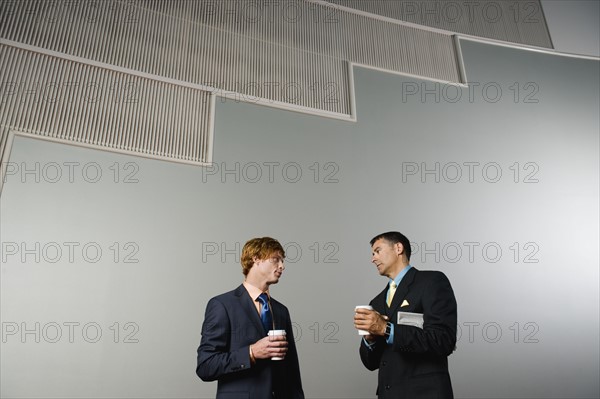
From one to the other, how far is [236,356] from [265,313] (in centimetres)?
27

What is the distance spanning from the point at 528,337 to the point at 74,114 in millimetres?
4047

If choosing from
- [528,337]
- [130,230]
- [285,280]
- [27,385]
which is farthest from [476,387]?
[27,385]

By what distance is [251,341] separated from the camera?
223 centimetres

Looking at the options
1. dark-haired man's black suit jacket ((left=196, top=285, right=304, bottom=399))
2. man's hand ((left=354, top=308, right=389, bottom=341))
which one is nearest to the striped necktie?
man's hand ((left=354, top=308, right=389, bottom=341))

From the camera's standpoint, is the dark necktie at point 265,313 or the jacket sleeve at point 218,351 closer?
the jacket sleeve at point 218,351

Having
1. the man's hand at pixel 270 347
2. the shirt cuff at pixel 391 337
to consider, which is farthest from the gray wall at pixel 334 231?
the man's hand at pixel 270 347

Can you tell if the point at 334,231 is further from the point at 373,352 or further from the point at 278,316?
the point at 278,316

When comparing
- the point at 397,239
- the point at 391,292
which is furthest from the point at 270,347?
the point at 397,239

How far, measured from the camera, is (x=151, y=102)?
432 centimetres

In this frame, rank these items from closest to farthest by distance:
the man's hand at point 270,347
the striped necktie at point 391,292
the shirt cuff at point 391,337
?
the man's hand at point 270,347 < the shirt cuff at point 391,337 < the striped necktie at point 391,292

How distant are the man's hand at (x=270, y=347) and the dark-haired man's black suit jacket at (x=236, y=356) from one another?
5 cm

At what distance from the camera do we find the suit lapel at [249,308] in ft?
7.47

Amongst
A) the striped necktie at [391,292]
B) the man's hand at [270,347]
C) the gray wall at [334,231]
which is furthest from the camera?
the gray wall at [334,231]

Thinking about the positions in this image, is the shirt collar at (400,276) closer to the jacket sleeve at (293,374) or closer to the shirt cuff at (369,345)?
the shirt cuff at (369,345)
